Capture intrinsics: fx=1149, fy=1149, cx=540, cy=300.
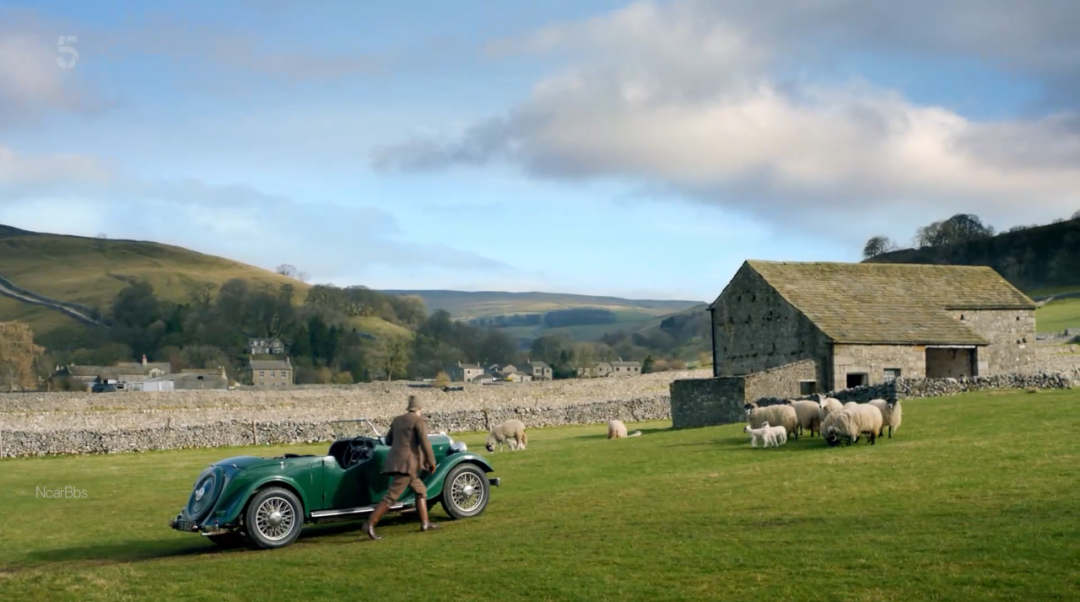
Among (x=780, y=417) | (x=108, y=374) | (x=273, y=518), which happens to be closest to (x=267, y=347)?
(x=108, y=374)

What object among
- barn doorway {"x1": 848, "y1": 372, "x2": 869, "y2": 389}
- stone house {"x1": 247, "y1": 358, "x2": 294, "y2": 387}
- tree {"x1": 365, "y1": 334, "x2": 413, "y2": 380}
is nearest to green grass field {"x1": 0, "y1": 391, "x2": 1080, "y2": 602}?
barn doorway {"x1": 848, "y1": 372, "x2": 869, "y2": 389}

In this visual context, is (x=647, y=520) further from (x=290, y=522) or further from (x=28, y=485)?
(x=28, y=485)

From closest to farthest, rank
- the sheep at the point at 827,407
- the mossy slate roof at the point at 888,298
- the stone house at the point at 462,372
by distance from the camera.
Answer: the sheep at the point at 827,407 < the mossy slate roof at the point at 888,298 < the stone house at the point at 462,372

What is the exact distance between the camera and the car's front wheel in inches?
690

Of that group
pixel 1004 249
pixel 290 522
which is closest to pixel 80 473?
pixel 290 522

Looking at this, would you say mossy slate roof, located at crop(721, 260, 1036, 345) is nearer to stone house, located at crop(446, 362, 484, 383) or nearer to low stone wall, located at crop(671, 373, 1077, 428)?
low stone wall, located at crop(671, 373, 1077, 428)

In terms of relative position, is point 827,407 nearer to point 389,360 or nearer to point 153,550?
point 153,550

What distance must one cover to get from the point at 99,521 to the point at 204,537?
11.9 feet

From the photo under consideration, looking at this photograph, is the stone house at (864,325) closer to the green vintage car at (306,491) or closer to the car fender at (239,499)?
the green vintage car at (306,491)

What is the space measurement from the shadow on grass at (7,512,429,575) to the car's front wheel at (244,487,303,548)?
282 millimetres

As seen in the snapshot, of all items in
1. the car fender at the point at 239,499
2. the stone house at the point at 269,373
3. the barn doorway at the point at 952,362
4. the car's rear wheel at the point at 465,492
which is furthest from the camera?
the stone house at the point at 269,373

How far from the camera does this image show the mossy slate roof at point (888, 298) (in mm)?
48375

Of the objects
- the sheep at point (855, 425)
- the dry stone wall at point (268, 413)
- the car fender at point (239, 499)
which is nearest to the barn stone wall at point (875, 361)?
the dry stone wall at point (268, 413)

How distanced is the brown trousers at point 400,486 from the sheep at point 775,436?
38.6 ft
